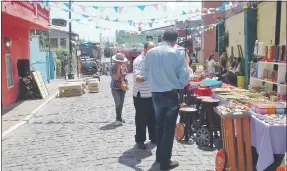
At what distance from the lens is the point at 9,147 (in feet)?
23.6

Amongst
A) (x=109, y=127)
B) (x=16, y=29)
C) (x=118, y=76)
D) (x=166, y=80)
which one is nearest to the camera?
(x=166, y=80)

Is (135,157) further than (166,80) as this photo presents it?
Yes

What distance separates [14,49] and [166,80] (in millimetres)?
10986

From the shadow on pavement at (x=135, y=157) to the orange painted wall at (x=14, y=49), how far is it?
6995 millimetres

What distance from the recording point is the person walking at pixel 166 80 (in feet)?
16.3

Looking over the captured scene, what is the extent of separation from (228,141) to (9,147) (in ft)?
14.9

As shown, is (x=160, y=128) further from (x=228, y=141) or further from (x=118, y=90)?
(x=118, y=90)

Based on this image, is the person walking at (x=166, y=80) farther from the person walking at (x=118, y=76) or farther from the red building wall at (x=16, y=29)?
the red building wall at (x=16, y=29)

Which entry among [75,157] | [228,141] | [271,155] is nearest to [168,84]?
[228,141]

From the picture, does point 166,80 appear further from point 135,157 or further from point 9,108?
point 9,108

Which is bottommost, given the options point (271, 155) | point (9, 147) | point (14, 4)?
point (9, 147)

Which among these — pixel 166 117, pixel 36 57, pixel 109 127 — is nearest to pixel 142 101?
pixel 166 117

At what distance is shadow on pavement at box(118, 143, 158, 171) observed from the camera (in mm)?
5531

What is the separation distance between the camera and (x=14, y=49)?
47.2 feet
